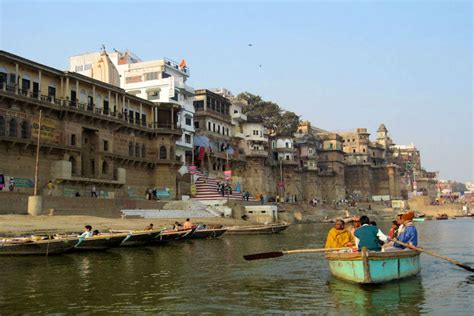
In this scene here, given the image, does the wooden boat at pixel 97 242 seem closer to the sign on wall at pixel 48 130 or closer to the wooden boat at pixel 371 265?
the wooden boat at pixel 371 265

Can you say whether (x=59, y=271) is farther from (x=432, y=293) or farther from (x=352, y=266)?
(x=432, y=293)

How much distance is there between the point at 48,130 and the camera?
37.9 meters

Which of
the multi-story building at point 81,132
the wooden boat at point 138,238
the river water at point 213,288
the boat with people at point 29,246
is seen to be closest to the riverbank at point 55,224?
the wooden boat at point 138,238

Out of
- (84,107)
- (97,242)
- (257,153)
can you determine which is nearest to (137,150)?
Result: (84,107)

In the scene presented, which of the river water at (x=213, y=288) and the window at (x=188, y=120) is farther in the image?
the window at (x=188, y=120)

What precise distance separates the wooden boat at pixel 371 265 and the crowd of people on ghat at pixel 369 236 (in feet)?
1.71

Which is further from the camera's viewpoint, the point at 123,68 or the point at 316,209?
the point at 316,209

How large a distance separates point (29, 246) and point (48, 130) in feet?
64.9

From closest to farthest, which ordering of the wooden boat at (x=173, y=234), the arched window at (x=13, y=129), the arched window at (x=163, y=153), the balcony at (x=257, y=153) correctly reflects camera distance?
1. the wooden boat at (x=173, y=234)
2. the arched window at (x=13, y=129)
3. the arched window at (x=163, y=153)
4. the balcony at (x=257, y=153)

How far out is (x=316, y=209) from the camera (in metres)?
74.2

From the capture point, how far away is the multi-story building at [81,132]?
3538 centimetres

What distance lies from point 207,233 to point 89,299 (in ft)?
67.2

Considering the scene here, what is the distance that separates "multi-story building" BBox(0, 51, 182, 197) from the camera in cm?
3538

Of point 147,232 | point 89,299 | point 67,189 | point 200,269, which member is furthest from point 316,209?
point 89,299
